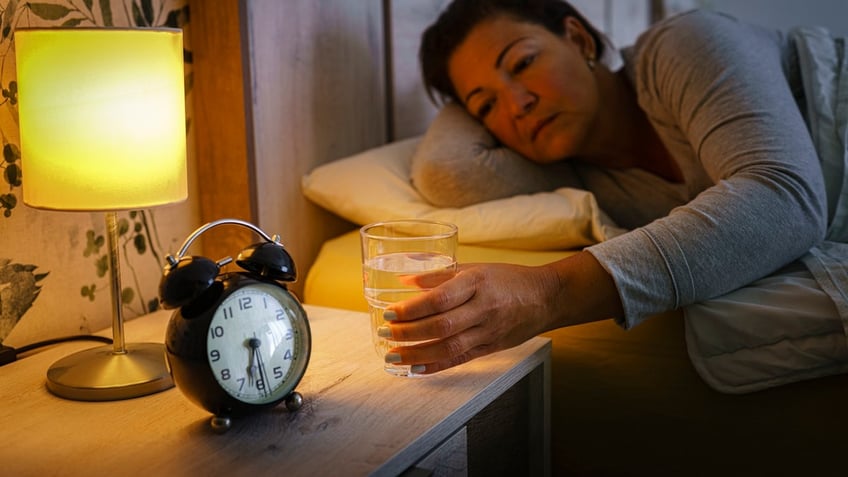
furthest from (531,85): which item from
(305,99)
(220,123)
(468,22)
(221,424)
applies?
(221,424)

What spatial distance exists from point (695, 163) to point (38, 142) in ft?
3.34

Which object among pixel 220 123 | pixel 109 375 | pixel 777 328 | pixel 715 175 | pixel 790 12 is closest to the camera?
pixel 109 375

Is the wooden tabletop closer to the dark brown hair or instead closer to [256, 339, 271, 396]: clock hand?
[256, 339, 271, 396]: clock hand

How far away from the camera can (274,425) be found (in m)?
0.88

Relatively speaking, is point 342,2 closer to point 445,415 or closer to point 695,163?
point 695,163

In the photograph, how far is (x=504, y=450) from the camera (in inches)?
42.9

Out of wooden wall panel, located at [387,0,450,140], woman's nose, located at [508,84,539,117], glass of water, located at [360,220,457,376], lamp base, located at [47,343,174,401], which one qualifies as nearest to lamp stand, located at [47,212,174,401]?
lamp base, located at [47,343,174,401]

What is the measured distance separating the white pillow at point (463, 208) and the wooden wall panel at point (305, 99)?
0.06 m

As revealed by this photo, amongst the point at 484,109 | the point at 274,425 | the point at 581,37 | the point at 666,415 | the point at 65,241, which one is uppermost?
the point at 581,37

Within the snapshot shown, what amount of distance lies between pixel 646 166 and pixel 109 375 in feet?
3.63

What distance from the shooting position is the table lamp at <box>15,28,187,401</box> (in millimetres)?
914

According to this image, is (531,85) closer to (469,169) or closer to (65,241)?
(469,169)

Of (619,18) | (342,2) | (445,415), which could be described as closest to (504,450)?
(445,415)

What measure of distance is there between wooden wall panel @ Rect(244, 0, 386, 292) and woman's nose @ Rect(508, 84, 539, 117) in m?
0.33
